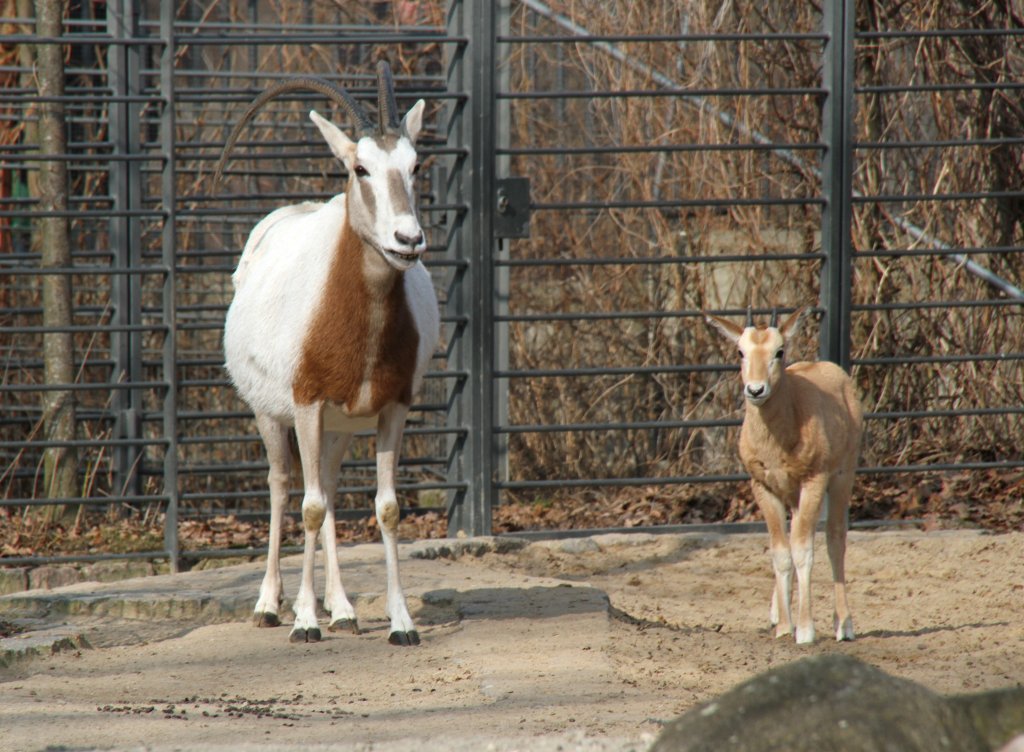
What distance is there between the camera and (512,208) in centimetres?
827

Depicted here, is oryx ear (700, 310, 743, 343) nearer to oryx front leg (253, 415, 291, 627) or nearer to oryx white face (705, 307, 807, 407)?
oryx white face (705, 307, 807, 407)

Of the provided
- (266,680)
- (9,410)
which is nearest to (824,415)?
(266,680)

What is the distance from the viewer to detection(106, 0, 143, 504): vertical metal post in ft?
29.1

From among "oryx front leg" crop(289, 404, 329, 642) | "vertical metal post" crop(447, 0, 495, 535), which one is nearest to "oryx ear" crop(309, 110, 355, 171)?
"oryx front leg" crop(289, 404, 329, 642)

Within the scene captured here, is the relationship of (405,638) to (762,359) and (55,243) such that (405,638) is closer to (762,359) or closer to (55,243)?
(762,359)

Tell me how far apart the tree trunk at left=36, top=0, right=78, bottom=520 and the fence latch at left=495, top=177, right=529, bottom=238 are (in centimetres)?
282

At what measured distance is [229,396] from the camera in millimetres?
10773

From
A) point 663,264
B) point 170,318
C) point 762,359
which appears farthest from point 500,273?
point 762,359

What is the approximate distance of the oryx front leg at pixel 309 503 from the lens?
6.04 meters

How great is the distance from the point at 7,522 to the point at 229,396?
219cm

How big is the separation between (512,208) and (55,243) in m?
3.03

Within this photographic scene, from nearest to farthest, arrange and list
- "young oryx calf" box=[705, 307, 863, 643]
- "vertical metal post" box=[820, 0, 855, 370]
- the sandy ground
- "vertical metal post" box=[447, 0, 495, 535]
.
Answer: the sandy ground, "young oryx calf" box=[705, 307, 863, 643], "vertical metal post" box=[447, 0, 495, 535], "vertical metal post" box=[820, 0, 855, 370]

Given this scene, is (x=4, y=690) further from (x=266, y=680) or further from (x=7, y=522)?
(x=7, y=522)

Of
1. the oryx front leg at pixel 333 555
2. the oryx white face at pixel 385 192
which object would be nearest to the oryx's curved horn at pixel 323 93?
the oryx white face at pixel 385 192
